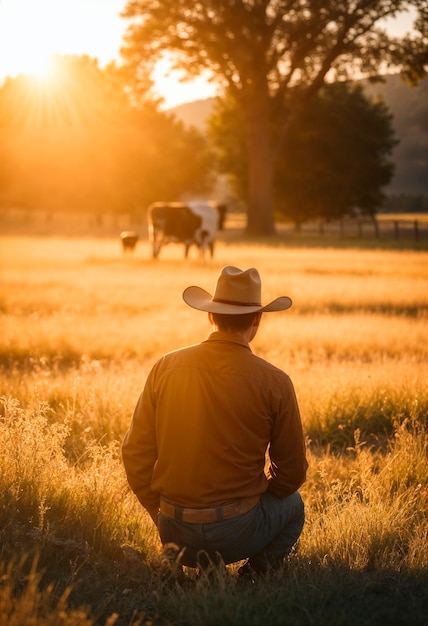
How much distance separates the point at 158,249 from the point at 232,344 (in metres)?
26.4

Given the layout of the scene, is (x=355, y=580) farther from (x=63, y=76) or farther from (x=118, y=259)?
(x=63, y=76)

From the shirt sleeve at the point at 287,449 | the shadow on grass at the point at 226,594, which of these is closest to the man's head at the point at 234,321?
the shirt sleeve at the point at 287,449

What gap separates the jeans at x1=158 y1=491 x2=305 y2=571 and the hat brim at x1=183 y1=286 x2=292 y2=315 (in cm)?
97

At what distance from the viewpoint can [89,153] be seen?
220ft

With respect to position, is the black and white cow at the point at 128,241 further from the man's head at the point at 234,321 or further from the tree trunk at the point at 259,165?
the man's head at the point at 234,321

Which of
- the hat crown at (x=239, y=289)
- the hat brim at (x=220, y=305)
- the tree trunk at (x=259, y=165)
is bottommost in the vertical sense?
the hat brim at (x=220, y=305)

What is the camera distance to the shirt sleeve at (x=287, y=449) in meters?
3.71

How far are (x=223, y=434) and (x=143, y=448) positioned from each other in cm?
47

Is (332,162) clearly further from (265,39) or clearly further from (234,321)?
(234,321)

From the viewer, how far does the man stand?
12.0ft

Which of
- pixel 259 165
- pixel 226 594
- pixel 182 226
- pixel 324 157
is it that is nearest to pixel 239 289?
pixel 226 594

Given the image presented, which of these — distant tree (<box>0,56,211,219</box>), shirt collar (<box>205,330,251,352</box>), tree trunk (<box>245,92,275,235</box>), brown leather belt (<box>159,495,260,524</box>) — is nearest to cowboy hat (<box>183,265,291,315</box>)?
shirt collar (<box>205,330,251,352</box>)

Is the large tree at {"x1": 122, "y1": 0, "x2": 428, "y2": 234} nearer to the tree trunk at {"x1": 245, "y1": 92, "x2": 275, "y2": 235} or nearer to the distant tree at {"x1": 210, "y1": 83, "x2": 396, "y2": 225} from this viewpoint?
the tree trunk at {"x1": 245, "y1": 92, "x2": 275, "y2": 235}

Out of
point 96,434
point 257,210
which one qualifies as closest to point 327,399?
point 96,434
